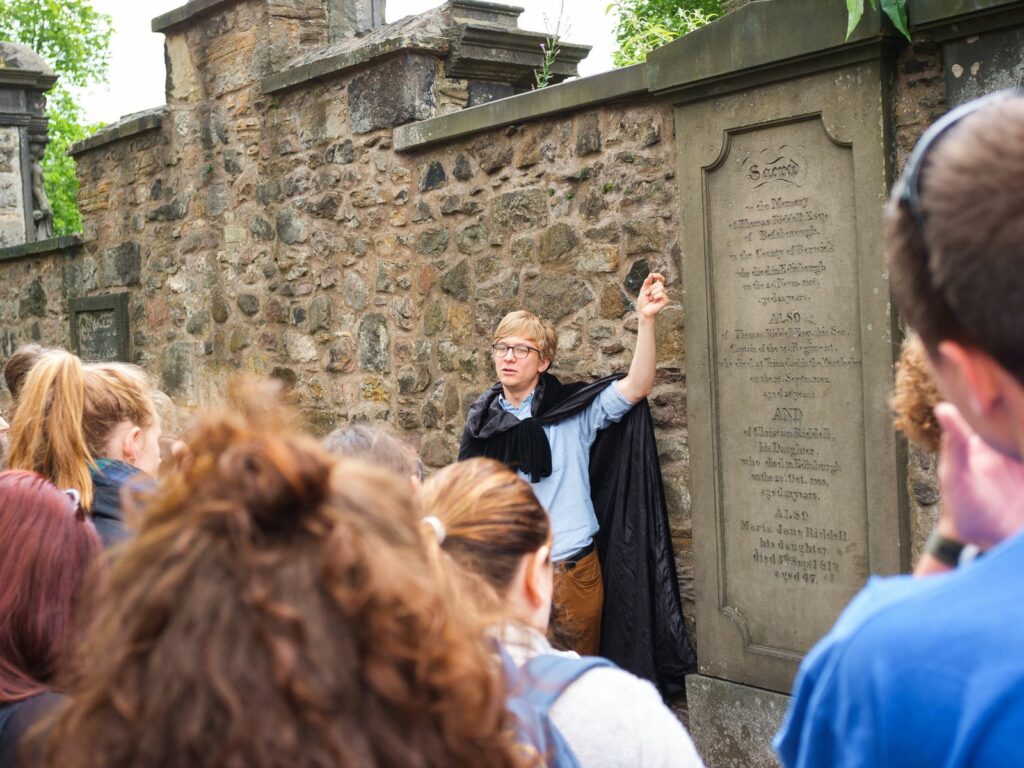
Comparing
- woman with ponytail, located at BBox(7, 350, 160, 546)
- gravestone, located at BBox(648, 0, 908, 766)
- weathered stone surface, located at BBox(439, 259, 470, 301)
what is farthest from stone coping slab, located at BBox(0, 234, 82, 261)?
woman with ponytail, located at BBox(7, 350, 160, 546)

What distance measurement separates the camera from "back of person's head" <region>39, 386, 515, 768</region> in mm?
993

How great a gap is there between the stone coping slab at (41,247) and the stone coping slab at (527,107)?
3.99 m

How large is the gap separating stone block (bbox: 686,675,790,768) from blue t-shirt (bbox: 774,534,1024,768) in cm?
364

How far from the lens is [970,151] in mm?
988

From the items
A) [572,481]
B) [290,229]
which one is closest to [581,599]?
[572,481]

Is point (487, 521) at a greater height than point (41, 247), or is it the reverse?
point (41, 247)

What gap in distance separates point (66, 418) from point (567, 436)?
221cm

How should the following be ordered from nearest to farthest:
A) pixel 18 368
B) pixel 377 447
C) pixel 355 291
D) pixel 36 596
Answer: pixel 36 596, pixel 377 447, pixel 18 368, pixel 355 291

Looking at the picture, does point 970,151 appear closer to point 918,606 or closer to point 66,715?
point 918,606

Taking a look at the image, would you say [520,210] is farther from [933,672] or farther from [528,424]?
[933,672]

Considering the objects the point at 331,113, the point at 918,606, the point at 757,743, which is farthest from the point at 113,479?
the point at 331,113

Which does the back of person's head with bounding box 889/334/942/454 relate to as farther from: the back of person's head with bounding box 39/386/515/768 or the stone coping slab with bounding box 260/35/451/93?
the stone coping slab with bounding box 260/35/451/93

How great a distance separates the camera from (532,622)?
6.28 feet

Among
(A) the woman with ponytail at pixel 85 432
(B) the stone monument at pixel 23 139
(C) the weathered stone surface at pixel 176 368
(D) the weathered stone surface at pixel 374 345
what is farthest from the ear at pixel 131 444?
(B) the stone monument at pixel 23 139
